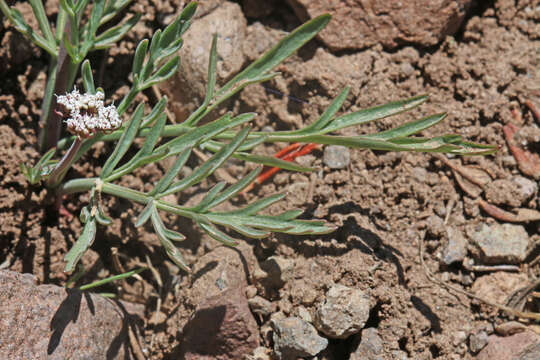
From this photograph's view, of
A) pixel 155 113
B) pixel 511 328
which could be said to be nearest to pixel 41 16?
pixel 155 113

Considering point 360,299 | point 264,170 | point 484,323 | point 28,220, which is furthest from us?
point 264,170

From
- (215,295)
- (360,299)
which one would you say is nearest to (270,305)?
(215,295)

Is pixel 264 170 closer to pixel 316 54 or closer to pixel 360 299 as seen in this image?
pixel 316 54

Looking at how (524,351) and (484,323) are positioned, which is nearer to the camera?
(524,351)

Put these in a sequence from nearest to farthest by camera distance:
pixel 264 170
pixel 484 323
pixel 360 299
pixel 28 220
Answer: pixel 360 299 < pixel 484 323 < pixel 28 220 < pixel 264 170

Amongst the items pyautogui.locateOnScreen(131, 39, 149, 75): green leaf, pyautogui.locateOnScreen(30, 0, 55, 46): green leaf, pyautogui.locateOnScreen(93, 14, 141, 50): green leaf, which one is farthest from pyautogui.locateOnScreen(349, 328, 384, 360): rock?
pyautogui.locateOnScreen(30, 0, 55, 46): green leaf

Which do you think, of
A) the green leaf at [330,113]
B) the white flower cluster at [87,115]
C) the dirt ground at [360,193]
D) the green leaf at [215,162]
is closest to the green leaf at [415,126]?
the green leaf at [330,113]

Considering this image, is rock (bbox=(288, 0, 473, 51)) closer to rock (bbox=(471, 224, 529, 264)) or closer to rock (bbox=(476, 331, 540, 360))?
rock (bbox=(471, 224, 529, 264))

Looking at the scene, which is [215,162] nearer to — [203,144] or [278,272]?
[203,144]

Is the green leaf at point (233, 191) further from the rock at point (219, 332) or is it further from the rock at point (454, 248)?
the rock at point (454, 248)
